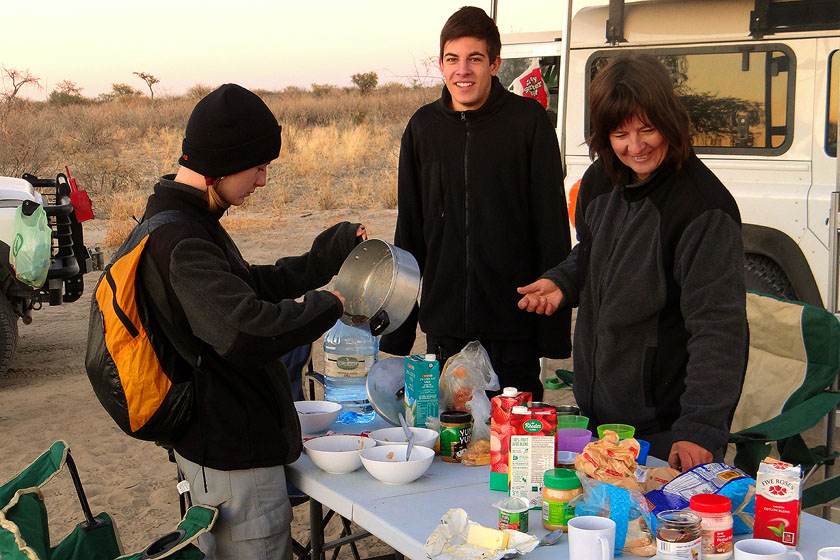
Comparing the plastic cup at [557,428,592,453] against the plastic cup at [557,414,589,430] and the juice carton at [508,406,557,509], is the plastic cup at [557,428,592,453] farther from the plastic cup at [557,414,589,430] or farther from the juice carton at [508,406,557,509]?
the juice carton at [508,406,557,509]

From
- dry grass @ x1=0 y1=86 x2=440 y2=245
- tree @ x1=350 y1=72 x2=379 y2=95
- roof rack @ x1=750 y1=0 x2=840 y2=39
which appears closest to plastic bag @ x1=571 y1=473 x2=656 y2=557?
roof rack @ x1=750 y1=0 x2=840 y2=39

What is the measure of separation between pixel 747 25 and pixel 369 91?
3143 centimetres

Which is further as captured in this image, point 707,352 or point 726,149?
point 726,149

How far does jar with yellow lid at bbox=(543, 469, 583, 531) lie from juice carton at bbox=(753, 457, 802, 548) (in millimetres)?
365

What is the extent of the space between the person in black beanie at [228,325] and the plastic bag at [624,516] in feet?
2.60

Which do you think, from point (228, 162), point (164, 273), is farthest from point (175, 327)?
point (228, 162)

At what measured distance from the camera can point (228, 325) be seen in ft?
7.01

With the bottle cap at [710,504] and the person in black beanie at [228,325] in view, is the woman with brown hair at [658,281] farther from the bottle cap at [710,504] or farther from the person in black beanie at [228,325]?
the person in black beanie at [228,325]

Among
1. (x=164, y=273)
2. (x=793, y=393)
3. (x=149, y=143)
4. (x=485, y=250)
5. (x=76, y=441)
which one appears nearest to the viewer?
(x=164, y=273)

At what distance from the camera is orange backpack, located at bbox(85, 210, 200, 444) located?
215 centimetres

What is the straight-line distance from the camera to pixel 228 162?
2.27 meters

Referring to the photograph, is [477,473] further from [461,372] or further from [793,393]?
[793,393]

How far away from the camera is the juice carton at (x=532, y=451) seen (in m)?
2.09

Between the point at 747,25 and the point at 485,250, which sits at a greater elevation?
the point at 747,25
